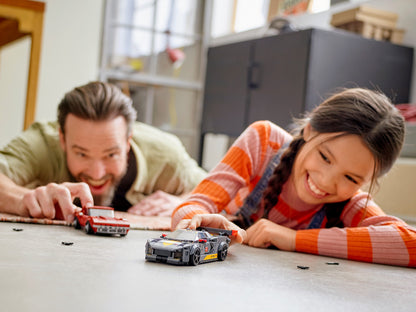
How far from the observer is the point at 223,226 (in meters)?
1.31

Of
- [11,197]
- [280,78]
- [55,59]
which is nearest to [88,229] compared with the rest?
[11,197]

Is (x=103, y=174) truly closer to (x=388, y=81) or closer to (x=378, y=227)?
(x=378, y=227)

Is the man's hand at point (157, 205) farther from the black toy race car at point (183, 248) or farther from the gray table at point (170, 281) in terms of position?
the black toy race car at point (183, 248)

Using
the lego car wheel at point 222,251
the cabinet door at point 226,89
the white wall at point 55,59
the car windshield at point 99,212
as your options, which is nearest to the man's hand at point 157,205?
the car windshield at point 99,212

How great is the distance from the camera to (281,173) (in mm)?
1560

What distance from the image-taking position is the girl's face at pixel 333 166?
1.42 meters

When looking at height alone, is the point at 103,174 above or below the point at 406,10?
below

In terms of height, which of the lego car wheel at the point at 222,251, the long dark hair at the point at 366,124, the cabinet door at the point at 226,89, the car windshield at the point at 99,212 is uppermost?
the cabinet door at the point at 226,89

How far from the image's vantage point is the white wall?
11.6 feet

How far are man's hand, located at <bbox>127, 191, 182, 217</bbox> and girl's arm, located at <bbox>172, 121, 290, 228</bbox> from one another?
0.35 metres

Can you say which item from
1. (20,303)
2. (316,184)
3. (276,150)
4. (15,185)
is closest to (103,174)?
(15,185)

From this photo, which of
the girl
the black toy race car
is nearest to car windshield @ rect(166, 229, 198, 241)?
the black toy race car

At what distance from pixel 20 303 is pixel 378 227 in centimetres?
96

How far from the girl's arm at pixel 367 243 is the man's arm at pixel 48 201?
22.9 inches
